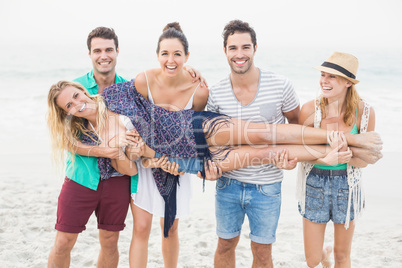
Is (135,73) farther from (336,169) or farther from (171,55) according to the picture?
(336,169)

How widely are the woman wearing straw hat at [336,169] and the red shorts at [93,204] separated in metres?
1.44

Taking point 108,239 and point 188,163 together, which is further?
point 108,239

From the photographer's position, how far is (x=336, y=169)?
2787 millimetres

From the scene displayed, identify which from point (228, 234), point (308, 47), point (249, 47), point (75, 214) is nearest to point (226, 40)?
point (249, 47)

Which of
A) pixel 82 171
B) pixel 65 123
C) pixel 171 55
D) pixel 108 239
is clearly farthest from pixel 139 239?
pixel 171 55

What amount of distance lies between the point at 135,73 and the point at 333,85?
45.4 feet

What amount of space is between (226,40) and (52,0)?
24.2 metres

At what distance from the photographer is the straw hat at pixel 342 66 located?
2.72 m

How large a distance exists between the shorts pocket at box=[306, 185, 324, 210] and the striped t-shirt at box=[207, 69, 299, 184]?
0.82 ft

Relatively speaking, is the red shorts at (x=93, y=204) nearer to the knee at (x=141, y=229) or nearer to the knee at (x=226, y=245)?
the knee at (x=141, y=229)

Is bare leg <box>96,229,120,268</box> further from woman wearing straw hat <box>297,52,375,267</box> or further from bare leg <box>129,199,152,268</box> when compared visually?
woman wearing straw hat <box>297,52,375,267</box>

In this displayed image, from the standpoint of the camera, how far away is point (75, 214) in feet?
9.45

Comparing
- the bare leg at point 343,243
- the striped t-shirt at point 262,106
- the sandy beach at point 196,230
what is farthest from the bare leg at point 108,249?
the bare leg at point 343,243

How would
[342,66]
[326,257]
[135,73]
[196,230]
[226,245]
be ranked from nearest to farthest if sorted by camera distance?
1. [342,66]
2. [226,245]
3. [326,257]
4. [196,230]
5. [135,73]
